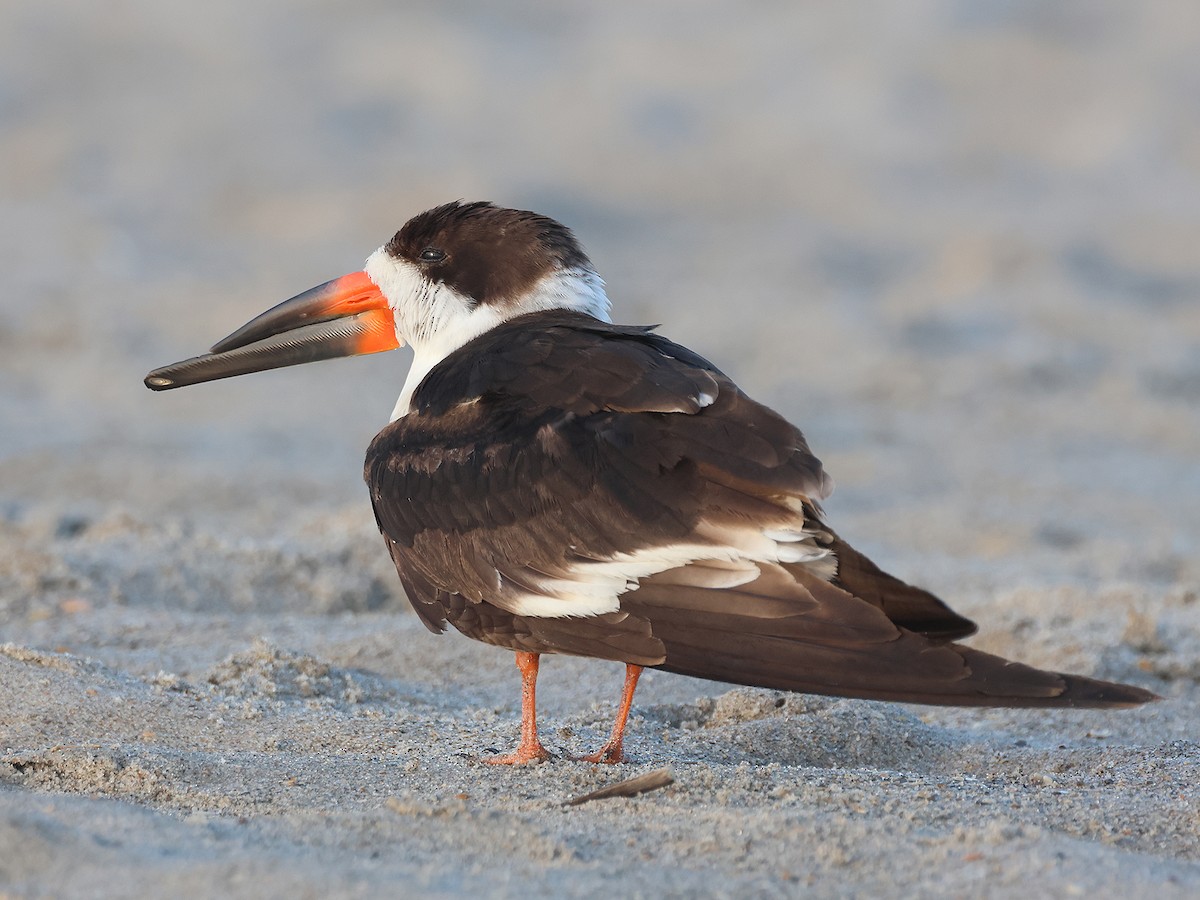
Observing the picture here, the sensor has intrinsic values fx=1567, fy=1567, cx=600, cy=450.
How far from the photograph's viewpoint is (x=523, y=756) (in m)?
3.85

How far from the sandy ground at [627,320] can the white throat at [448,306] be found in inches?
40.3

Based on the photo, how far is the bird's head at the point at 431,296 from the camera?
466cm

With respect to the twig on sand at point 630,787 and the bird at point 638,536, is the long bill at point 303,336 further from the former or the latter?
the twig on sand at point 630,787

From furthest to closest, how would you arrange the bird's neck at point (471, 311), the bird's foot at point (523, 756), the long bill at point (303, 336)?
the long bill at point (303, 336) → the bird's neck at point (471, 311) → the bird's foot at point (523, 756)

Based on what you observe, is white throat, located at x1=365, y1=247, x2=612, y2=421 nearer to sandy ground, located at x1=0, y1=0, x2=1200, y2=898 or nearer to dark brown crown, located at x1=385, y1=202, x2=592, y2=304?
dark brown crown, located at x1=385, y1=202, x2=592, y2=304

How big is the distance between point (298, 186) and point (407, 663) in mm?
10620

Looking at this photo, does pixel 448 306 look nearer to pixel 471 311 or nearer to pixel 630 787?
pixel 471 311

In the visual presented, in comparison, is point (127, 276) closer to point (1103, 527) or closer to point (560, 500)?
point (1103, 527)

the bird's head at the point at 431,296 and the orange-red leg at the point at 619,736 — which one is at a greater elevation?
the bird's head at the point at 431,296

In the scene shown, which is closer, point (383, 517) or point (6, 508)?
point (383, 517)

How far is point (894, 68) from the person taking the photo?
19.2 m

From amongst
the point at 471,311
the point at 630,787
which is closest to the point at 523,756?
the point at 630,787

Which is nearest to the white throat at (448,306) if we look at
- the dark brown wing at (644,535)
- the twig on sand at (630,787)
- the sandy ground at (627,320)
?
the dark brown wing at (644,535)

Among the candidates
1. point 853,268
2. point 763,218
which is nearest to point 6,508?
point 853,268
